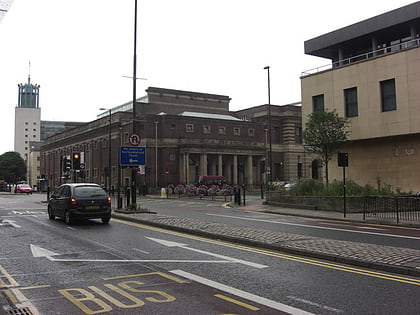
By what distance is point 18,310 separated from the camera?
5.29m

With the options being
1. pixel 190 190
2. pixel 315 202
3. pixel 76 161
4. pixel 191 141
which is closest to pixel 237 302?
pixel 315 202

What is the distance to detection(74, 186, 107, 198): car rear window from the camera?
52.1 feet

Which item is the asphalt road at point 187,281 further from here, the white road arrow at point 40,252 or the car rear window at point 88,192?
the car rear window at point 88,192

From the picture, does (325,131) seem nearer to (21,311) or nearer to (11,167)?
(21,311)

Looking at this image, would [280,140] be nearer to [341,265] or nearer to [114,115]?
[114,115]

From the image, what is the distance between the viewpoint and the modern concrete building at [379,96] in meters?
25.6

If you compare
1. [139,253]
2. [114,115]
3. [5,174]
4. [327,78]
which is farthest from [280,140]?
[5,174]

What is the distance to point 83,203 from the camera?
15.6 metres

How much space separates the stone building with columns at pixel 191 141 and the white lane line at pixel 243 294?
4854cm

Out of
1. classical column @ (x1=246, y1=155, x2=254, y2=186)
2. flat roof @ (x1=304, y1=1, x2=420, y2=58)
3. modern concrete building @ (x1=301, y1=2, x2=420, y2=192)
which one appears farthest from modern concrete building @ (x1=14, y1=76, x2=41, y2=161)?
modern concrete building @ (x1=301, y1=2, x2=420, y2=192)

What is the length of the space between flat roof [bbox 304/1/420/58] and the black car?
24462mm

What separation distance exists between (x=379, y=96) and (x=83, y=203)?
68.6 ft

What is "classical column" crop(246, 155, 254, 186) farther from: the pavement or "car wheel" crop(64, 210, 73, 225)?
the pavement

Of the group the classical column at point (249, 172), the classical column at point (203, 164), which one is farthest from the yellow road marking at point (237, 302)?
the classical column at point (249, 172)
